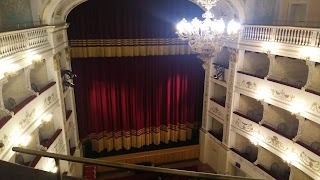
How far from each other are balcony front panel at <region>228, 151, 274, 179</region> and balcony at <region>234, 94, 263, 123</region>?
1658 millimetres

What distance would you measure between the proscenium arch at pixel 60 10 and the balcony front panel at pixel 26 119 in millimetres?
2187

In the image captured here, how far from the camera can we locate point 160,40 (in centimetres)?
1216

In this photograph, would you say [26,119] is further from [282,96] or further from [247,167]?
[247,167]

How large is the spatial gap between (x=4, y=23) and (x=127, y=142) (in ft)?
22.5

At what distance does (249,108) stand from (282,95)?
7.31 feet

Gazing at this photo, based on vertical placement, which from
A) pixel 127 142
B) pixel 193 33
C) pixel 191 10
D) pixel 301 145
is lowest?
pixel 127 142

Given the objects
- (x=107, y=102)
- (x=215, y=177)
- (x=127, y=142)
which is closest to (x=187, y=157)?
(x=127, y=142)

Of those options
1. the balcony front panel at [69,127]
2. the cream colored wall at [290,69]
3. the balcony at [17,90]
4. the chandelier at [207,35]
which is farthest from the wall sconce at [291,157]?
the balcony at [17,90]

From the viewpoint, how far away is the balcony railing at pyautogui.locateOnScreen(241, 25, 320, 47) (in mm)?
7719

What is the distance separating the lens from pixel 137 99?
12.6 m

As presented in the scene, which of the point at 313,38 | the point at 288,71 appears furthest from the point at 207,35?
the point at 288,71

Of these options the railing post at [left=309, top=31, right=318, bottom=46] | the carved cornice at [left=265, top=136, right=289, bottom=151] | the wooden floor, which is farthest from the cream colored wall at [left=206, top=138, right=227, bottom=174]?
the railing post at [left=309, top=31, right=318, bottom=46]

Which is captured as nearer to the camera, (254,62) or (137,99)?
(254,62)

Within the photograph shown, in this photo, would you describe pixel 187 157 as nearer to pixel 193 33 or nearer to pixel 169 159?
pixel 169 159
